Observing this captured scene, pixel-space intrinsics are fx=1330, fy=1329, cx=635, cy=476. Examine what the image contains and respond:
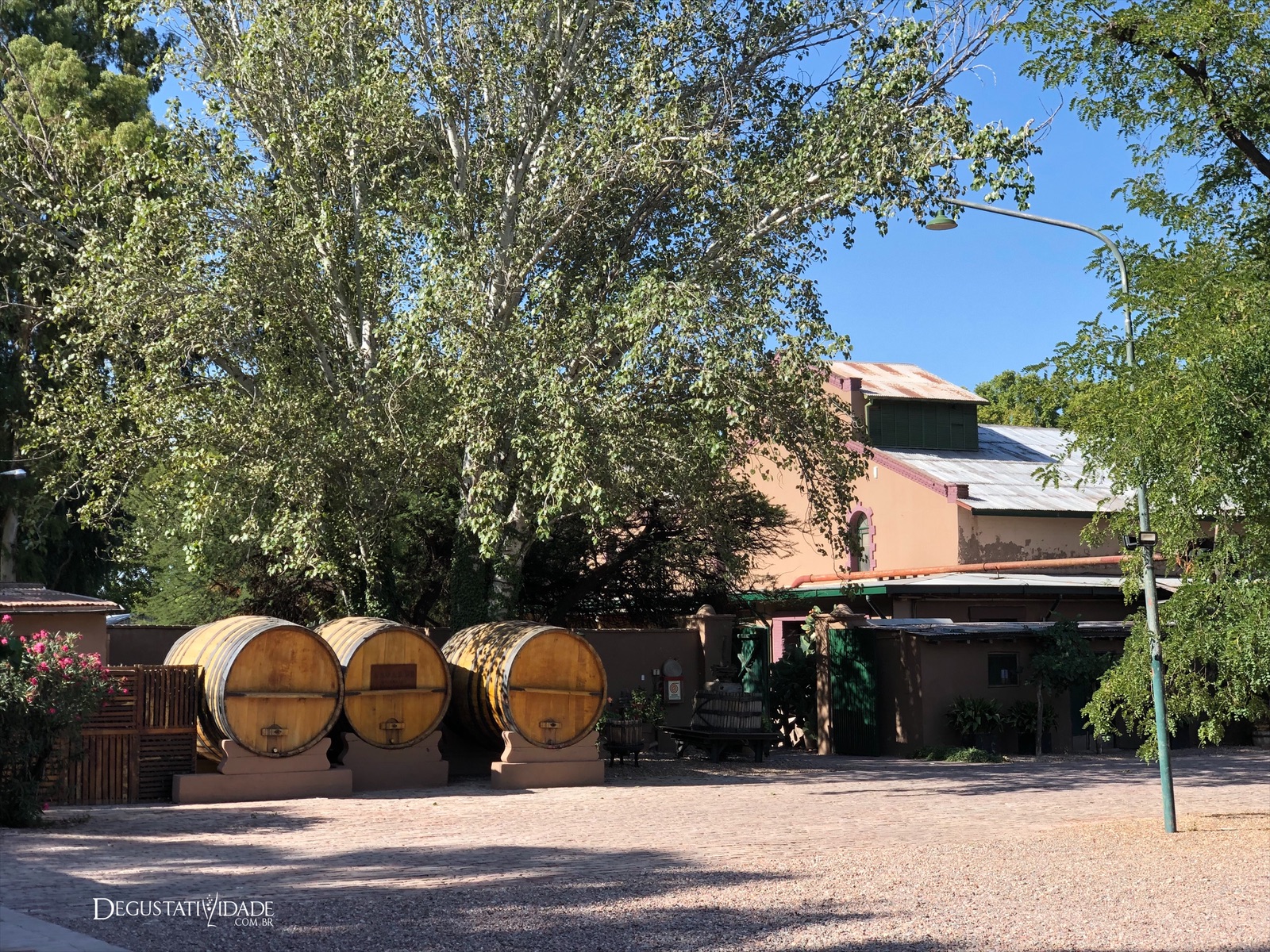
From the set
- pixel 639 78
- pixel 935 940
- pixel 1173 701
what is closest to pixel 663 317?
pixel 639 78

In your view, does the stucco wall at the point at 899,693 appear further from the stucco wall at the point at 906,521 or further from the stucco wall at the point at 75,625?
the stucco wall at the point at 75,625

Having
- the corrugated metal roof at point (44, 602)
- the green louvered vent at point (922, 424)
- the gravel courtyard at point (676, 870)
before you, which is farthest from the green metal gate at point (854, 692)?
the corrugated metal roof at point (44, 602)

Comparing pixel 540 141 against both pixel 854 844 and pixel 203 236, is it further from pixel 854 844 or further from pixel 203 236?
pixel 854 844

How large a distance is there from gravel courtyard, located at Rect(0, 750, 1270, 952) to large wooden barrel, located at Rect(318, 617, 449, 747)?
110cm

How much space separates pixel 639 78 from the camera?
62.0 ft

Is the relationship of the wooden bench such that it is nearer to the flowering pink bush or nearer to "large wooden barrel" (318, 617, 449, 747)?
"large wooden barrel" (318, 617, 449, 747)

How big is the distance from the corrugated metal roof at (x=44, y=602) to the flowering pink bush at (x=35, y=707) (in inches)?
89.9

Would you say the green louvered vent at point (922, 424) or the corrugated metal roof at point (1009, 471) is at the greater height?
the green louvered vent at point (922, 424)

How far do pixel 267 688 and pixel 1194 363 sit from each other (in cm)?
1101

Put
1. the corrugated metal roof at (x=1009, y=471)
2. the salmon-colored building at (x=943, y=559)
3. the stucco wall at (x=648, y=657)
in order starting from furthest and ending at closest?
the corrugated metal roof at (x=1009, y=471)
the salmon-colored building at (x=943, y=559)
the stucco wall at (x=648, y=657)

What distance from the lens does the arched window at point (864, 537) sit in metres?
35.2

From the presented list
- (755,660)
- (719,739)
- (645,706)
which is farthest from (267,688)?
(755,660)

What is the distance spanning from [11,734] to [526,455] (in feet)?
22.2

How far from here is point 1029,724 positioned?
24.8 metres
